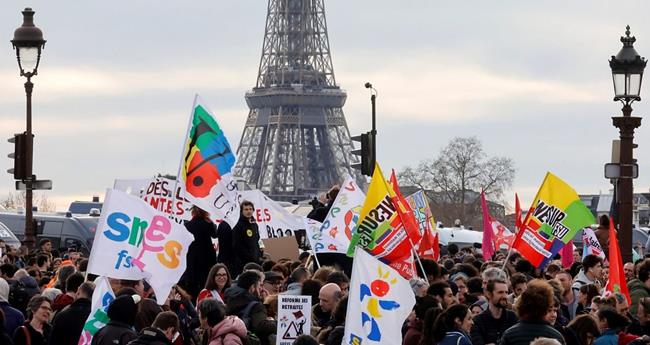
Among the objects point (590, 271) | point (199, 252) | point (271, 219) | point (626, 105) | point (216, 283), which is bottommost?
point (216, 283)

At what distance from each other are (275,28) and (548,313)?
130507 mm

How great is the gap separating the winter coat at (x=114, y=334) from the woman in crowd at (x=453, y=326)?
250 centimetres

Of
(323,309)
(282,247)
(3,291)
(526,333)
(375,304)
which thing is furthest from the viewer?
(282,247)

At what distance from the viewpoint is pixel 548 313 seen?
13945 mm

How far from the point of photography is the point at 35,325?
16.6 m

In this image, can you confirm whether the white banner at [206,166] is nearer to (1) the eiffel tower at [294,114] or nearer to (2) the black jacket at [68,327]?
(2) the black jacket at [68,327]

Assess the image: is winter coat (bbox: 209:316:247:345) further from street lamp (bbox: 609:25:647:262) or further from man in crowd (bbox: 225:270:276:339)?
street lamp (bbox: 609:25:647:262)

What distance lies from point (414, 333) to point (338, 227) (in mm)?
8953

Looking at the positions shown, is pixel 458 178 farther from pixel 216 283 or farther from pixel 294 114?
pixel 216 283

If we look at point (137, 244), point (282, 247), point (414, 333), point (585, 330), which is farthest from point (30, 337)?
point (282, 247)

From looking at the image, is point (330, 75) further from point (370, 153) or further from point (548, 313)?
point (548, 313)

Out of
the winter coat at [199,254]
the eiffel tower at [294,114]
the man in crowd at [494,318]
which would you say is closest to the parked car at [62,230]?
the winter coat at [199,254]

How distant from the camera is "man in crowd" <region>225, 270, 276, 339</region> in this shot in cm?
1698

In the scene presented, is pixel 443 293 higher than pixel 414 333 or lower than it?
higher
